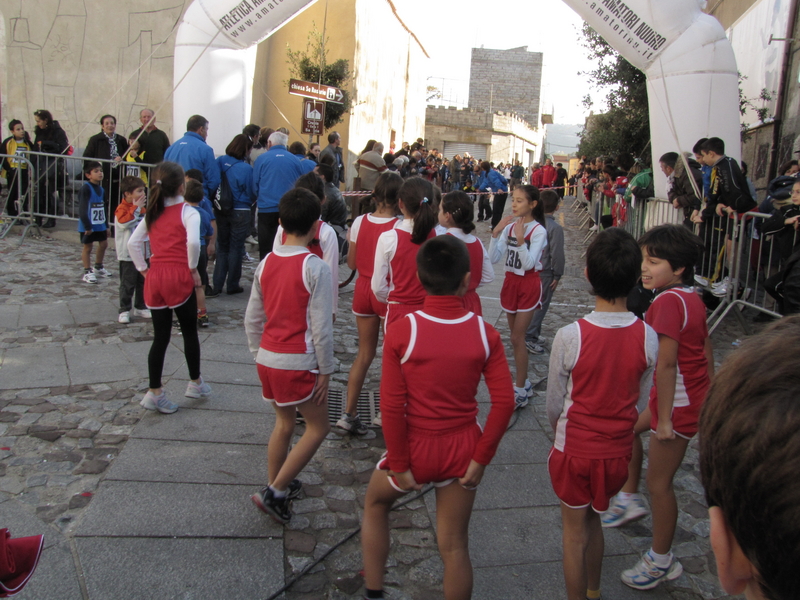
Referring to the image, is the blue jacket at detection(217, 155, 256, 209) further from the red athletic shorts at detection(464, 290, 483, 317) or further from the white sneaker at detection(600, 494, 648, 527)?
the white sneaker at detection(600, 494, 648, 527)

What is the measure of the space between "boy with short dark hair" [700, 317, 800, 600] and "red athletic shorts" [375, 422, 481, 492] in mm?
1476

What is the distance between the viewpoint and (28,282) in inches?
315

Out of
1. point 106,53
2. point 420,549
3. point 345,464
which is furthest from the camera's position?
point 106,53

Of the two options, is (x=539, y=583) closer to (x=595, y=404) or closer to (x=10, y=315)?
(x=595, y=404)

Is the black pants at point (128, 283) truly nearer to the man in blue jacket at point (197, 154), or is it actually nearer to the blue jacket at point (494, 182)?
the man in blue jacket at point (197, 154)

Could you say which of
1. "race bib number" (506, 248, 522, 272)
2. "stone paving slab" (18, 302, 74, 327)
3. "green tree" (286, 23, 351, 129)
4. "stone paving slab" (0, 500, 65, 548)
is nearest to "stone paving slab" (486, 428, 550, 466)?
"race bib number" (506, 248, 522, 272)

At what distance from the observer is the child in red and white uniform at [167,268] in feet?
14.7

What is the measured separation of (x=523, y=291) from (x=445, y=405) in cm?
282

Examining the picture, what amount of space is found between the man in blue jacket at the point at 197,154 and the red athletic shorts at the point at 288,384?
528 centimetres

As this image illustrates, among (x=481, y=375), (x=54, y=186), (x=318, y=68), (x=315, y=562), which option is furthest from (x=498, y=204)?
(x=315, y=562)

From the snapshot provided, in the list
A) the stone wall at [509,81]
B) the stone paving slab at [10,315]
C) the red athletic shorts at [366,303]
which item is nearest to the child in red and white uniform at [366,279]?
the red athletic shorts at [366,303]

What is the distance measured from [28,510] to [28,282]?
5.55 metres

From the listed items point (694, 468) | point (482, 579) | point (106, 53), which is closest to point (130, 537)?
point (482, 579)

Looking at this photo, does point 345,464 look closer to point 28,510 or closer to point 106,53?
point 28,510
